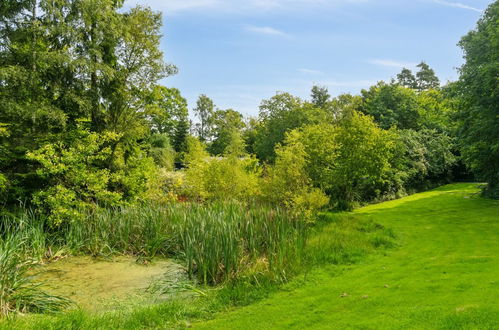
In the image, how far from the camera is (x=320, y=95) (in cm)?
3744

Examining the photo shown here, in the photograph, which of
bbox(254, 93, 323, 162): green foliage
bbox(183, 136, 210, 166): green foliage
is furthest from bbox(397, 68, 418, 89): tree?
bbox(183, 136, 210, 166): green foliage

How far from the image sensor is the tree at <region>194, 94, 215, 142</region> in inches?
2245

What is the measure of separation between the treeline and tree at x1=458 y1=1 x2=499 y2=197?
0.05 meters

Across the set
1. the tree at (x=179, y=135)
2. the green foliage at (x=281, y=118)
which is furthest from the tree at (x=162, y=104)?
the tree at (x=179, y=135)

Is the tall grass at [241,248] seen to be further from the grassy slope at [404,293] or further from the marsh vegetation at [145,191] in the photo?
the grassy slope at [404,293]

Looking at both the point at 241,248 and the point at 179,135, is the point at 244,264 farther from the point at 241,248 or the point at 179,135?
the point at 179,135

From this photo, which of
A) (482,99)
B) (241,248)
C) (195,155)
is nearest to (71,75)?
(241,248)

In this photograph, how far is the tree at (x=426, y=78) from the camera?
168 feet

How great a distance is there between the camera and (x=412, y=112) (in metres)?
22.9

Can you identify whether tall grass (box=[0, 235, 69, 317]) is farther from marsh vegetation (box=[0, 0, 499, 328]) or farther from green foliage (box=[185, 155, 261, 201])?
green foliage (box=[185, 155, 261, 201])

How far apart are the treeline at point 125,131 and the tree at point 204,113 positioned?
129 feet

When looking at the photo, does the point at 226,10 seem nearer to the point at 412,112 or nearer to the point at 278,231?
the point at 278,231

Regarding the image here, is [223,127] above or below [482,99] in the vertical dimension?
above

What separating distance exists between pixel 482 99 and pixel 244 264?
1139cm
